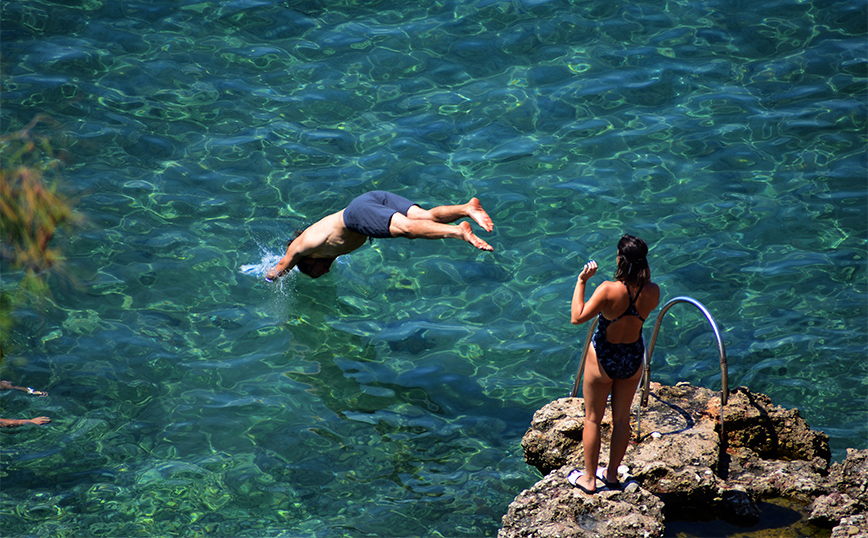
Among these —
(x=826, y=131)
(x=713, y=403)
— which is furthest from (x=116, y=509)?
(x=826, y=131)

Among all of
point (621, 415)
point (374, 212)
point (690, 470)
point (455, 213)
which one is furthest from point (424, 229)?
point (690, 470)

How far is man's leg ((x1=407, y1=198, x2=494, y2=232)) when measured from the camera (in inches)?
275

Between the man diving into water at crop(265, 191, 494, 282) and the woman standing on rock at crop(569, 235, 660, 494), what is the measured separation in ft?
3.89

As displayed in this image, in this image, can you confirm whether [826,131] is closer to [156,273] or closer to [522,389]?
[522,389]

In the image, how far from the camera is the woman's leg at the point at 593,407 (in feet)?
19.3

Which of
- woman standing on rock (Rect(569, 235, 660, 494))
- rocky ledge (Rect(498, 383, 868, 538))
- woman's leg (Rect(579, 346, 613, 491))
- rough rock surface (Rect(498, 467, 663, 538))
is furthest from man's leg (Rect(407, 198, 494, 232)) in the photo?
rough rock surface (Rect(498, 467, 663, 538))

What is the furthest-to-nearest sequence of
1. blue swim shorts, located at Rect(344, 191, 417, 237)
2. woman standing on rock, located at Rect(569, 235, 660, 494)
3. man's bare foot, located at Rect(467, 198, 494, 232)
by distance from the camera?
blue swim shorts, located at Rect(344, 191, 417, 237), man's bare foot, located at Rect(467, 198, 494, 232), woman standing on rock, located at Rect(569, 235, 660, 494)

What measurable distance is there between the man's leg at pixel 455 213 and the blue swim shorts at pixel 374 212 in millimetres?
211

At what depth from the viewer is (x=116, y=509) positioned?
6.91 metres

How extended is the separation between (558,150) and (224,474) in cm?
690

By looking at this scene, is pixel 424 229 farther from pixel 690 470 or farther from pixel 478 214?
pixel 690 470

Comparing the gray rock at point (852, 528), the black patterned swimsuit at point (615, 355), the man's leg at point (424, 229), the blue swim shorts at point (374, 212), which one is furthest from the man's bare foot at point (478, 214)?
the gray rock at point (852, 528)

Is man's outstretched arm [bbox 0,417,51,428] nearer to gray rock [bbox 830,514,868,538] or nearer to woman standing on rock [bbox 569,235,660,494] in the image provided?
woman standing on rock [bbox 569,235,660,494]

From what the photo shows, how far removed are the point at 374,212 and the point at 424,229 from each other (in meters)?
0.79
